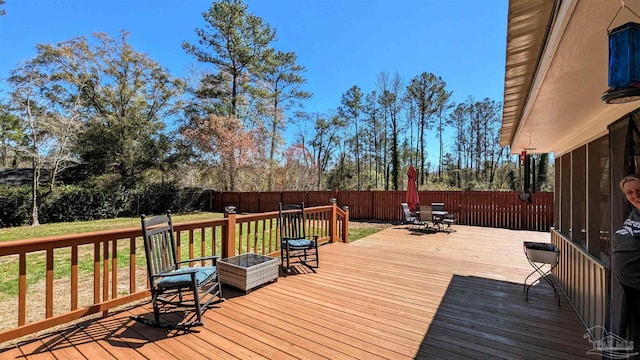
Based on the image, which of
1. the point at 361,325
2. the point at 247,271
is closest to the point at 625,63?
the point at 361,325

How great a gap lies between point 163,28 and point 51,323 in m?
15.7

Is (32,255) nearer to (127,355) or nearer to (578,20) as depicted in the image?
(127,355)

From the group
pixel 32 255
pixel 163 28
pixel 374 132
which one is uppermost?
pixel 163 28

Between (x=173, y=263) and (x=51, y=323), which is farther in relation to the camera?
(x=173, y=263)

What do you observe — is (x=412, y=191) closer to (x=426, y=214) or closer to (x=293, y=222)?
(x=426, y=214)

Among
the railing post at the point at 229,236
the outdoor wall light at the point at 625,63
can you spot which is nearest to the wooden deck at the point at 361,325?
the railing post at the point at 229,236

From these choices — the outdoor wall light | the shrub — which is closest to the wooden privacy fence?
the outdoor wall light

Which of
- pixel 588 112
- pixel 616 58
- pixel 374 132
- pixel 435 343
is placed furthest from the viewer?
pixel 374 132

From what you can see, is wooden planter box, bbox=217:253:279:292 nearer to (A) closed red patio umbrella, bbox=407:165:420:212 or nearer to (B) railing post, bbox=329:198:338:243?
(B) railing post, bbox=329:198:338:243

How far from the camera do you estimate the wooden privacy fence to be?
8.49m

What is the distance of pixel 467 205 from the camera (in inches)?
378

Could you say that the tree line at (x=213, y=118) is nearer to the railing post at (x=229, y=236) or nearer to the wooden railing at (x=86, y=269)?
the wooden railing at (x=86, y=269)

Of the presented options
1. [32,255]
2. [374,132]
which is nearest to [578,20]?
[32,255]

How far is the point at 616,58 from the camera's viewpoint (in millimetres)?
1089
